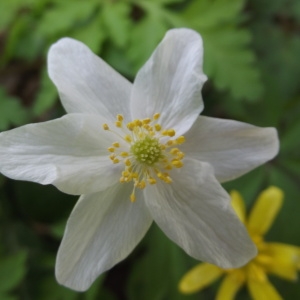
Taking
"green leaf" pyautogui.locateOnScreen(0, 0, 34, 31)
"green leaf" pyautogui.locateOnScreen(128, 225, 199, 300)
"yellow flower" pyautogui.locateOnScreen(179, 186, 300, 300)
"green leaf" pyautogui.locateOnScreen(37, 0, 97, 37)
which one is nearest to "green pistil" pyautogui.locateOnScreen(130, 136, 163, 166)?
"yellow flower" pyautogui.locateOnScreen(179, 186, 300, 300)

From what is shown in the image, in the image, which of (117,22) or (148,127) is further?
(117,22)

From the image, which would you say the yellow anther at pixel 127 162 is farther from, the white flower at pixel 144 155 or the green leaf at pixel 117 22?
the green leaf at pixel 117 22

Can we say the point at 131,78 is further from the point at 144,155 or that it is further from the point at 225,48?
the point at 144,155

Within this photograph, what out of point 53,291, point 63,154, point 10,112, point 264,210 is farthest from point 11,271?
point 264,210

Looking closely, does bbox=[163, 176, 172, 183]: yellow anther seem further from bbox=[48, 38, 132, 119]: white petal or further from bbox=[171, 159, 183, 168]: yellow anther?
bbox=[48, 38, 132, 119]: white petal

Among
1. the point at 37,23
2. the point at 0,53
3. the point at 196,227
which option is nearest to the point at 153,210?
the point at 196,227

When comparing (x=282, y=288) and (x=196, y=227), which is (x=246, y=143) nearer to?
(x=196, y=227)
